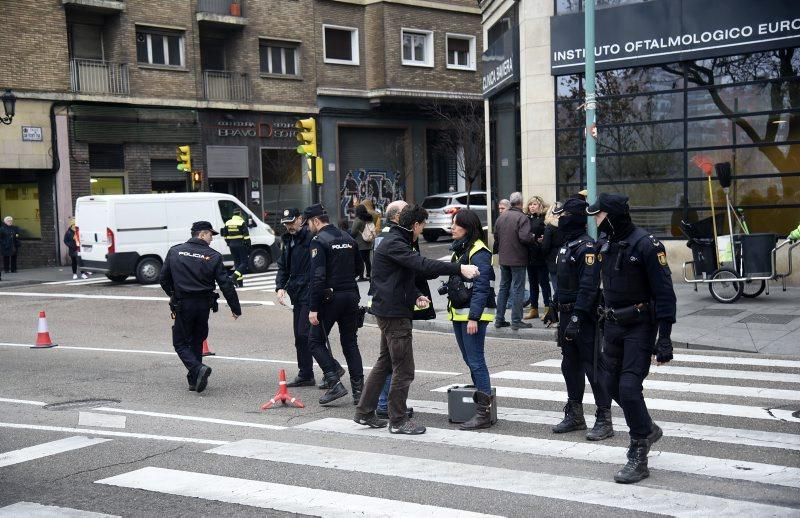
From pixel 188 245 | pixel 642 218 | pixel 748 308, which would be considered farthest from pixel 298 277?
pixel 642 218

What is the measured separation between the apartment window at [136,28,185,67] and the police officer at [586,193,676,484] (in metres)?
27.6

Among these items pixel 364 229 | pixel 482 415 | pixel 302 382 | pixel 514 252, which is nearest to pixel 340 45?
pixel 364 229

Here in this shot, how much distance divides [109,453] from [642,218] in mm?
14063

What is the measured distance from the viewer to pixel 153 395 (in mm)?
9875

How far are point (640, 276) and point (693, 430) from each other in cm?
196

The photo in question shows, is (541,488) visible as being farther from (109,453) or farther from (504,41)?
(504,41)

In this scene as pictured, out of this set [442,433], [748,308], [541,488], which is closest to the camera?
[541,488]

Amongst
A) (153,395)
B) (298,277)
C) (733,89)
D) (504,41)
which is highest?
(504,41)

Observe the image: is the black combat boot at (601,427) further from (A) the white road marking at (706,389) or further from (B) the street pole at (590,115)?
(B) the street pole at (590,115)

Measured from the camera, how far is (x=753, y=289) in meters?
15.9

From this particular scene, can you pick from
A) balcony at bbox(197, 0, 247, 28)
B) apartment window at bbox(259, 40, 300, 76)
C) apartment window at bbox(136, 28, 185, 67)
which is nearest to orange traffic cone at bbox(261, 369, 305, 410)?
apartment window at bbox(136, 28, 185, 67)

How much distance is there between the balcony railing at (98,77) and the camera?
98.3 feet

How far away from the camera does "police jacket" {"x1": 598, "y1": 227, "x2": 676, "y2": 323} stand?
6301 mm

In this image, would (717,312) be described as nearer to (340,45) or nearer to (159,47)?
(159,47)
